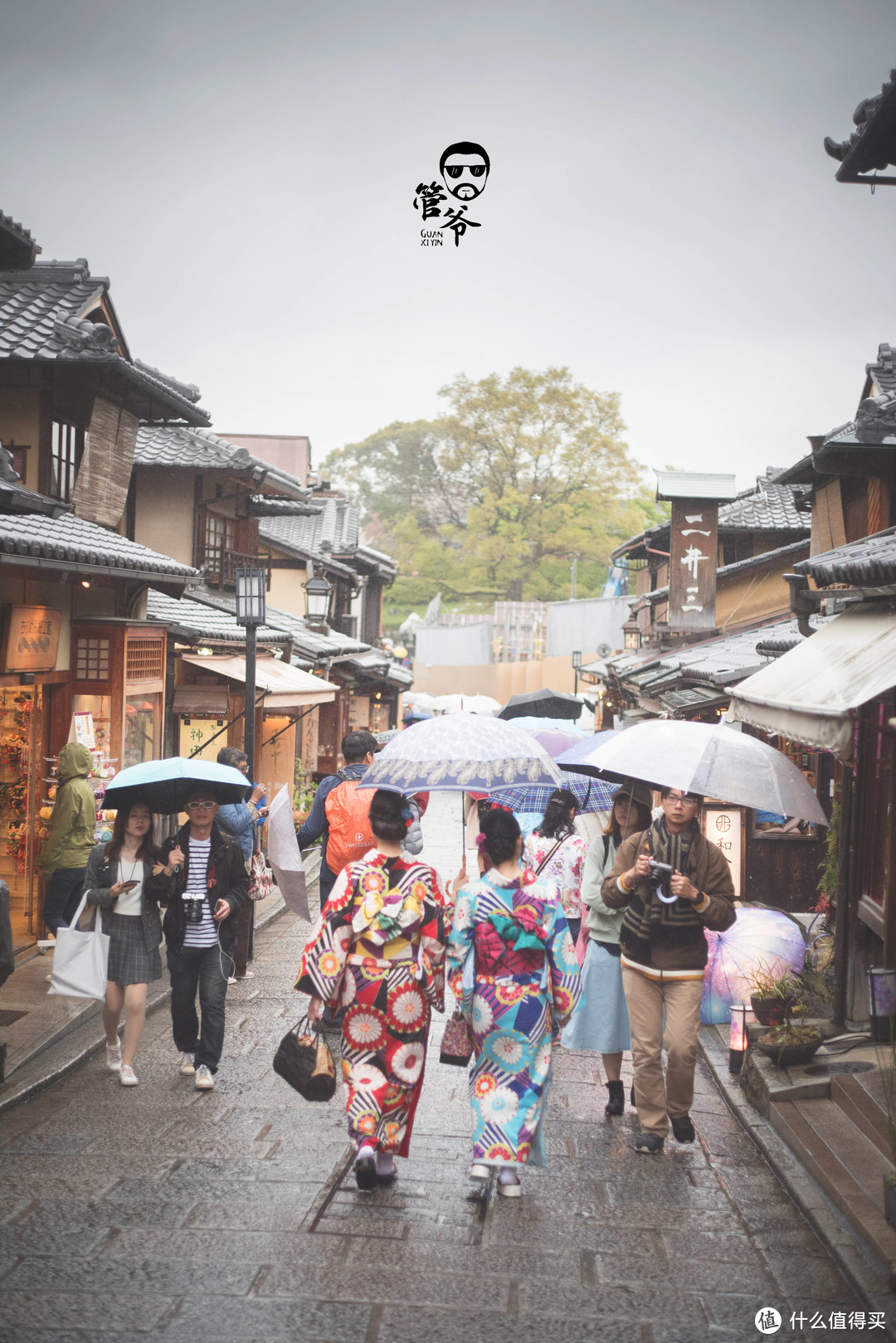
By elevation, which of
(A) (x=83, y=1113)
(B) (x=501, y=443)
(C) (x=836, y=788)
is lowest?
(A) (x=83, y=1113)

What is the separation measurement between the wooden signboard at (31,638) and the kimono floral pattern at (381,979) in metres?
5.71

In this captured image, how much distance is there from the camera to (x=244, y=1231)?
16.4 feet

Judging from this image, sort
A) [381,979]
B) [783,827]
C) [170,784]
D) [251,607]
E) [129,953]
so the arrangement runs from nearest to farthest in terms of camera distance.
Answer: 1. [381,979]
2. [129,953]
3. [170,784]
4. [251,607]
5. [783,827]

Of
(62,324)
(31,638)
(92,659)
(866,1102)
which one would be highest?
(62,324)

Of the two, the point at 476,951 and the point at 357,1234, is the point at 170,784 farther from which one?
the point at 357,1234

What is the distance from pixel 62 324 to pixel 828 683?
31.1 ft

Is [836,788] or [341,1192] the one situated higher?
[836,788]

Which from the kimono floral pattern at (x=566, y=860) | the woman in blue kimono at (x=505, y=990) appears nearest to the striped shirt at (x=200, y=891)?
the woman in blue kimono at (x=505, y=990)

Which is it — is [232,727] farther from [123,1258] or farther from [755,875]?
[123,1258]

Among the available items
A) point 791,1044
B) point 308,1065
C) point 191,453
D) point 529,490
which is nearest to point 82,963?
point 308,1065

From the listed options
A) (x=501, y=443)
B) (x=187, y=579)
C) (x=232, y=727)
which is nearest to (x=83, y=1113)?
(x=187, y=579)

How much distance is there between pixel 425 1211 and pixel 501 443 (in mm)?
50732

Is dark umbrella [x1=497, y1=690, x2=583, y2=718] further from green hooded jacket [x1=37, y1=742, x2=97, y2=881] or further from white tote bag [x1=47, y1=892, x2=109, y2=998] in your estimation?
white tote bag [x1=47, y1=892, x2=109, y2=998]

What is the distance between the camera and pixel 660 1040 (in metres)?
6.28
